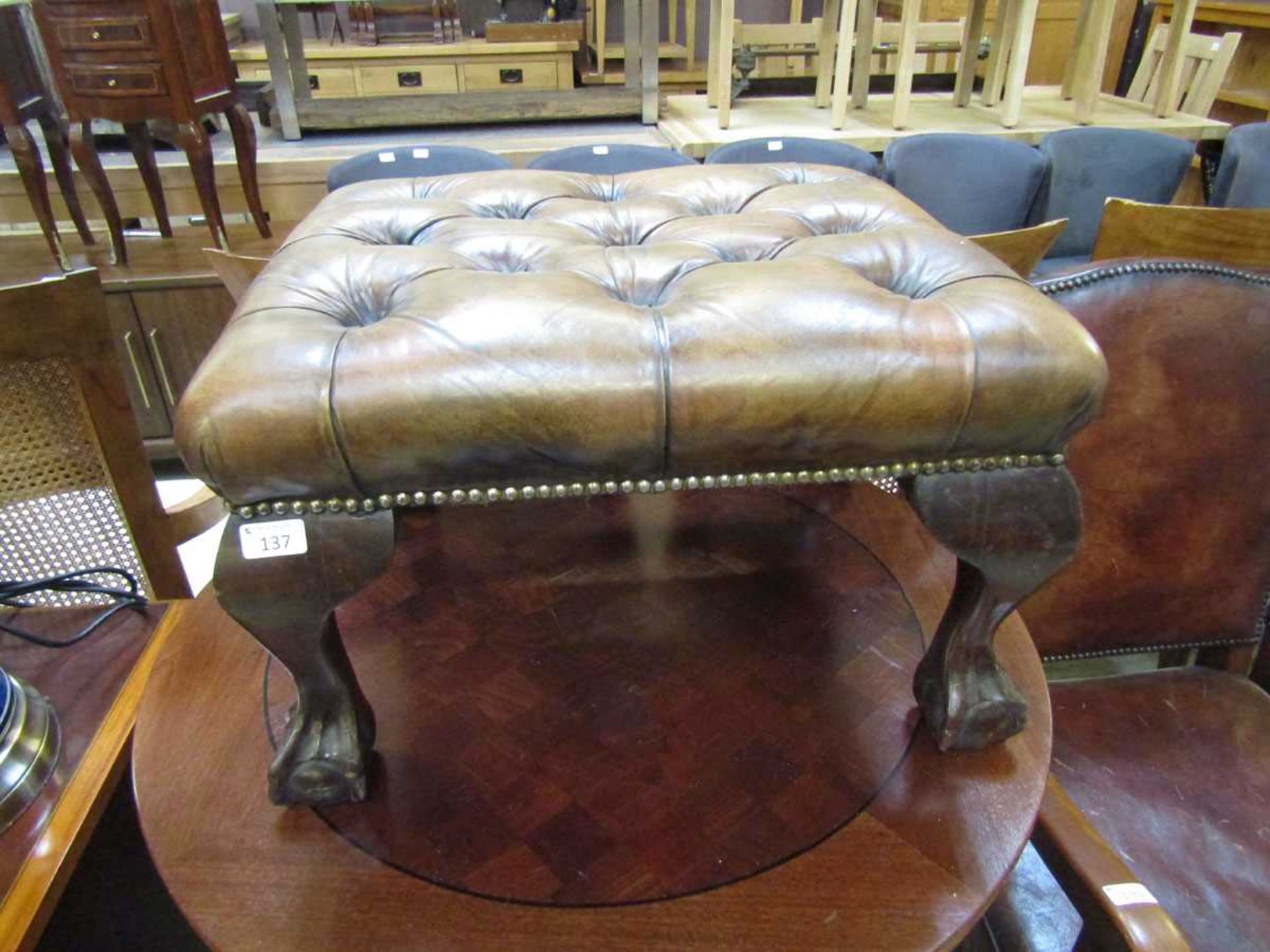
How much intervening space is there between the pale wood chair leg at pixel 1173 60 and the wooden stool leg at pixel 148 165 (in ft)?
9.77

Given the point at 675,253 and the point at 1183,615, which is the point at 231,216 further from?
the point at 1183,615

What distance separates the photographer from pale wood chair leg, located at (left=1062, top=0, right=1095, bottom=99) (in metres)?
2.65

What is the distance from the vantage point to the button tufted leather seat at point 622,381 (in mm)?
510

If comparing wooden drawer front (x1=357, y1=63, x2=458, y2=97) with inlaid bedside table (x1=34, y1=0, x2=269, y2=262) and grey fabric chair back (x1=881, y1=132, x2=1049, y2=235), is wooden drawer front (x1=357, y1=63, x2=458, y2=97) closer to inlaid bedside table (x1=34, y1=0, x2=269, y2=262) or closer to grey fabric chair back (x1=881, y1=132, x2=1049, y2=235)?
inlaid bedside table (x1=34, y1=0, x2=269, y2=262)

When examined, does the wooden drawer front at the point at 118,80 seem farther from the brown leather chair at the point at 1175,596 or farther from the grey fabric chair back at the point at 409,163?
the brown leather chair at the point at 1175,596

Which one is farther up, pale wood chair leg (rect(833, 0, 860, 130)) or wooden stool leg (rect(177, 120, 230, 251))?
pale wood chair leg (rect(833, 0, 860, 130))

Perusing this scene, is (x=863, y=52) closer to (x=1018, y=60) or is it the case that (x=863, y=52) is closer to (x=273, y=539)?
(x=1018, y=60)

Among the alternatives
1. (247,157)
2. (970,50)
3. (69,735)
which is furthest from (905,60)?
(69,735)

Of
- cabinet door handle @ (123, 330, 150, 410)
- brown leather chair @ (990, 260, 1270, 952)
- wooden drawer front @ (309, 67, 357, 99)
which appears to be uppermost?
wooden drawer front @ (309, 67, 357, 99)

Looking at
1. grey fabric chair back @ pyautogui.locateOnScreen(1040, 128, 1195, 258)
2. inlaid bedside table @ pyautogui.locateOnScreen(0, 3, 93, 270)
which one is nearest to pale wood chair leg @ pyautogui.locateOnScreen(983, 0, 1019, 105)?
grey fabric chair back @ pyautogui.locateOnScreen(1040, 128, 1195, 258)

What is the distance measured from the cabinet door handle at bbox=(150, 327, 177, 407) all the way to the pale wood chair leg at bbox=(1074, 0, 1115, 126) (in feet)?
9.18

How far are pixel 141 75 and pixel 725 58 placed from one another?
1.56 m

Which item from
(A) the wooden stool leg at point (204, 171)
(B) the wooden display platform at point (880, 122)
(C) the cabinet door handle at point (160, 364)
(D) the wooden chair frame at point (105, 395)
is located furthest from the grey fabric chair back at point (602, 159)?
(C) the cabinet door handle at point (160, 364)

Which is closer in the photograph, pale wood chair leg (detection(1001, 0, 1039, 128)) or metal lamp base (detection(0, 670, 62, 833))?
metal lamp base (detection(0, 670, 62, 833))
